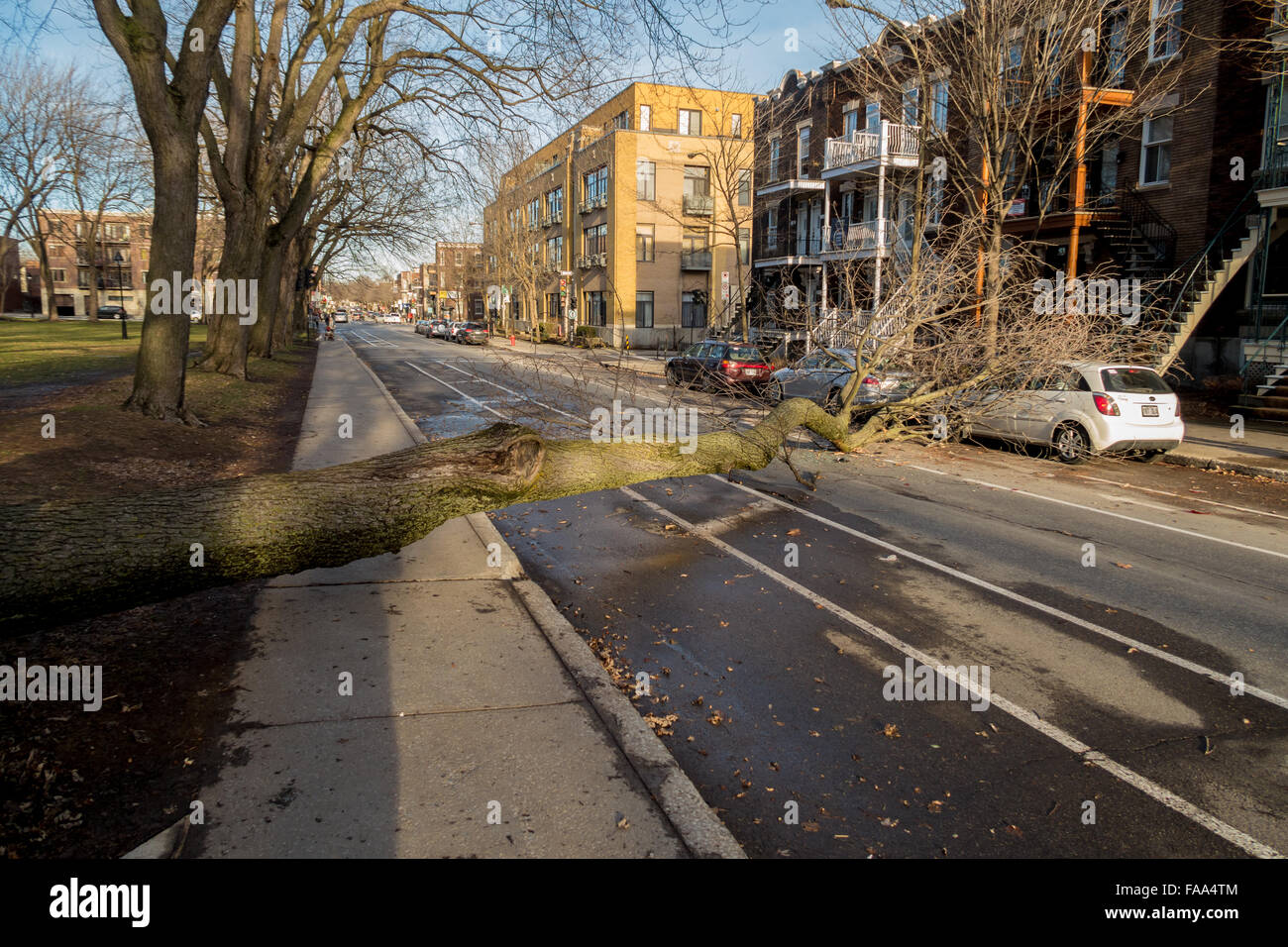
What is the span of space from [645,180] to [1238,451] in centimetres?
4531

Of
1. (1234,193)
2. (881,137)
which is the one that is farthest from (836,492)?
(881,137)

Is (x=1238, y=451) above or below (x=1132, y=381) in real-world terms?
below

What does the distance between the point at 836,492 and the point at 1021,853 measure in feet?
25.5

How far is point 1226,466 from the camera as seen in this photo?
12992mm

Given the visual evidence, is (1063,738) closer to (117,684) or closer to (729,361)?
(117,684)

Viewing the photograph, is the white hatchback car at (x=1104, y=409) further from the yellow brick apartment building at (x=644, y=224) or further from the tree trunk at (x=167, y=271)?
the yellow brick apartment building at (x=644, y=224)

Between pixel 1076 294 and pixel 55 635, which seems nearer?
pixel 55 635

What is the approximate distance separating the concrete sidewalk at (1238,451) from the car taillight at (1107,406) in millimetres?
1854

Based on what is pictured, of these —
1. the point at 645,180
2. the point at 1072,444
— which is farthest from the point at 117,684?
the point at 645,180

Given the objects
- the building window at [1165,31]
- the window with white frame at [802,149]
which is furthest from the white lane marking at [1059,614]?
the window with white frame at [802,149]

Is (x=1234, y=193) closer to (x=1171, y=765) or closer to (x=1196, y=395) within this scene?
(x=1196, y=395)

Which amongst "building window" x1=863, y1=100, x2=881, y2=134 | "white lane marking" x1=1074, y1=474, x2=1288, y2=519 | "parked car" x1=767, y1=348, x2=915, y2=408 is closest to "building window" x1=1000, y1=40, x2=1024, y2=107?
"parked car" x1=767, y1=348, x2=915, y2=408

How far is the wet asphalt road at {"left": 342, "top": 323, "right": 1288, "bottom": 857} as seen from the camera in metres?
3.81
